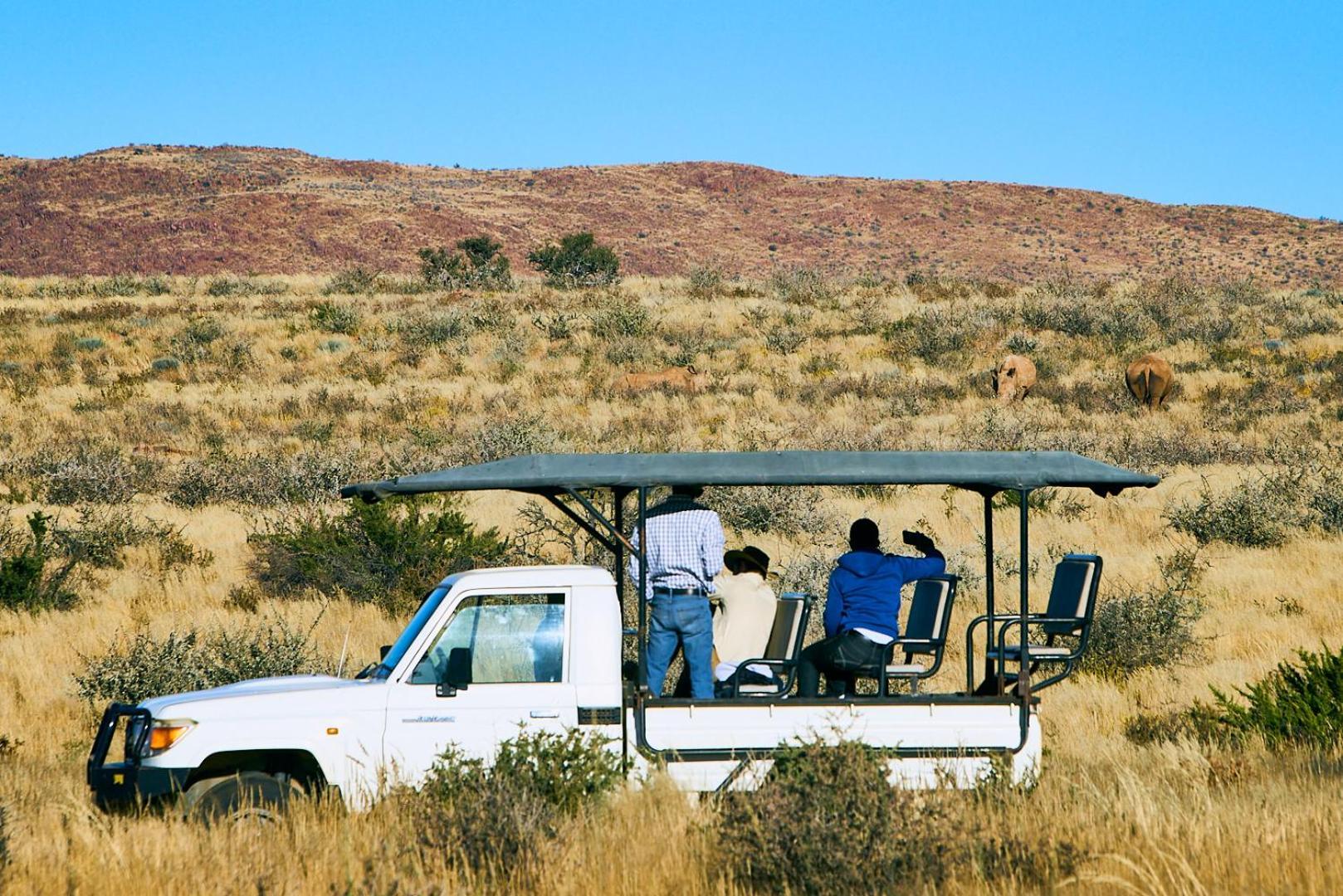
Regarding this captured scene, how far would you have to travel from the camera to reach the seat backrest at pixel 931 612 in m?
8.27

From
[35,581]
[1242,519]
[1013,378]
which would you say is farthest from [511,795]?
[1013,378]

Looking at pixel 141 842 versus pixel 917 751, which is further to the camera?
pixel 917 751

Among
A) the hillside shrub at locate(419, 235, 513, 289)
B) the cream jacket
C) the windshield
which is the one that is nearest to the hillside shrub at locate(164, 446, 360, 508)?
the cream jacket

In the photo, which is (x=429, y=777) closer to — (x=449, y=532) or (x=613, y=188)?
(x=449, y=532)

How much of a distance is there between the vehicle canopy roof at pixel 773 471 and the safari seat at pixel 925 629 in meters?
1.18

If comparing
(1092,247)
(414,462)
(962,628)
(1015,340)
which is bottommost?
(962,628)

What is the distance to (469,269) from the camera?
62844mm

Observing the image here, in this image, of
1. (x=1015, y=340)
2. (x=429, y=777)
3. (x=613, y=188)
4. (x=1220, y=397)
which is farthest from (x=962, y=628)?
(x=613, y=188)

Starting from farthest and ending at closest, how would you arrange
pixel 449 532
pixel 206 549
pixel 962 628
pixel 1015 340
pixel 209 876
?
1. pixel 1015 340
2. pixel 206 549
3. pixel 449 532
4. pixel 962 628
5. pixel 209 876

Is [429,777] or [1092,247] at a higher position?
[1092,247]

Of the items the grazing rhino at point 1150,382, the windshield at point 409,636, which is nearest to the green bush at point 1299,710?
the windshield at point 409,636

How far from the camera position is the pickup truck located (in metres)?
6.37

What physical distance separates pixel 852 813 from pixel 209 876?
2565mm

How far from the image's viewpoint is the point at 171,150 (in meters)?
108
